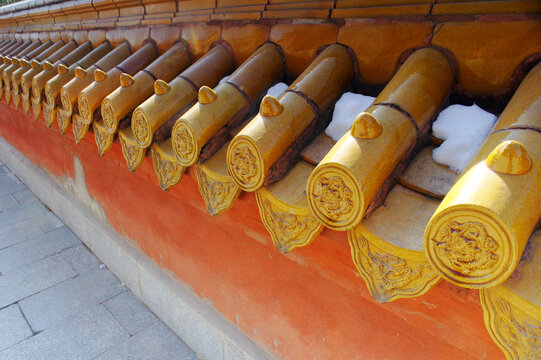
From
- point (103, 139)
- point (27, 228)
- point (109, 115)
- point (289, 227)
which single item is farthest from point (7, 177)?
point (289, 227)

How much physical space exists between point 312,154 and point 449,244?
0.55 meters

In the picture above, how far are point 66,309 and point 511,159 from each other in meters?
3.62

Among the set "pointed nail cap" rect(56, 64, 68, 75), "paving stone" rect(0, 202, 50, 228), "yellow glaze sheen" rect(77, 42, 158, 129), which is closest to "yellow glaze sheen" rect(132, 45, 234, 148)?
"yellow glaze sheen" rect(77, 42, 158, 129)

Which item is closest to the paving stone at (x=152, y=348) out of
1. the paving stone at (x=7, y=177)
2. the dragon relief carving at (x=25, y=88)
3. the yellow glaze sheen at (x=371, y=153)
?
the dragon relief carving at (x=25, y=88)

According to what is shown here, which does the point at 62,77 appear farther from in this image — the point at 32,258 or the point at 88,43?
the point at 32,258

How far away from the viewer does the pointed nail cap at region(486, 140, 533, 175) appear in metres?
0.68

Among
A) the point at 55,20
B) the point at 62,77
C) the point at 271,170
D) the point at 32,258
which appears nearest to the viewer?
the point at 271,170

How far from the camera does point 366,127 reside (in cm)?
88

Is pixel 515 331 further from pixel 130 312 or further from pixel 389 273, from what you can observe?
pixel 130 312

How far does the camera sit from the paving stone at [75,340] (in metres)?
2.77

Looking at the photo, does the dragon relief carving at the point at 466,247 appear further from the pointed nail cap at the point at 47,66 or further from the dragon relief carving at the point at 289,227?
the pointed nail cap at the point at 47,66

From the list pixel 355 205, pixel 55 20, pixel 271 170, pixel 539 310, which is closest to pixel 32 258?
pixel 55 20

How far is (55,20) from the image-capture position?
3.37 metres

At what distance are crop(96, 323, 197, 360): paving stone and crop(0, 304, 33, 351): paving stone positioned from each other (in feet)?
2.54
